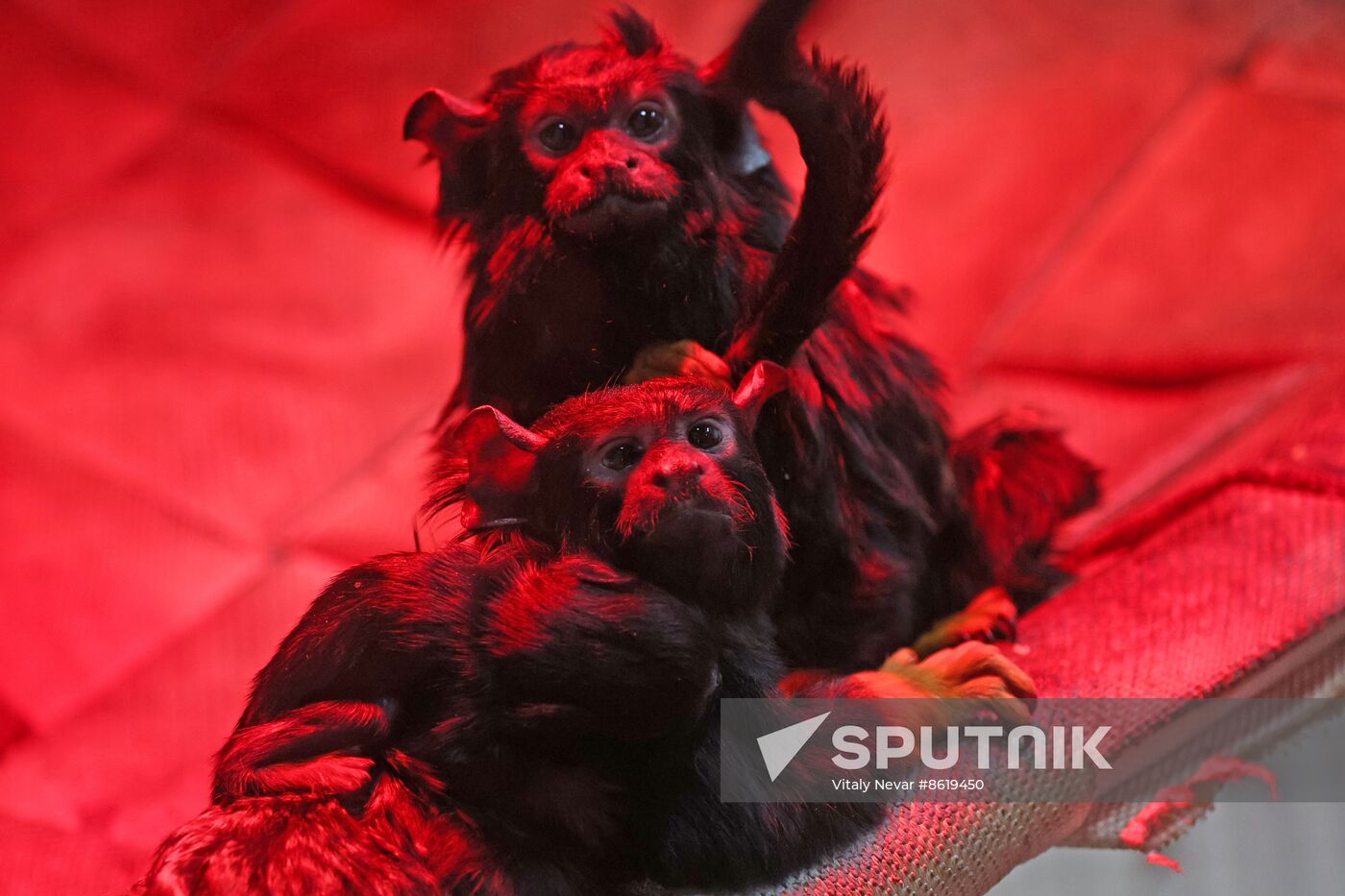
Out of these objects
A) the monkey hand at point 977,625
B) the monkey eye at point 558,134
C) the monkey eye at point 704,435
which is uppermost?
the monkey eye at point 558,134

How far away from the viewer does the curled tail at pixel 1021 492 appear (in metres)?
1.97

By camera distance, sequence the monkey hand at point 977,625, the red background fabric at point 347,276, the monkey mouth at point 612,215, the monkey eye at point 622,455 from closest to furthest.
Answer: the monkey eye at point 622,455 → the monkey mouth at point 612,215 → the monkey hand at point 977,625 → the red background fabric at point 347,276

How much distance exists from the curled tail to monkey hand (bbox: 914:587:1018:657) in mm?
86

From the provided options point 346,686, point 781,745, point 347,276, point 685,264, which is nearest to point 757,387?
point 685,264

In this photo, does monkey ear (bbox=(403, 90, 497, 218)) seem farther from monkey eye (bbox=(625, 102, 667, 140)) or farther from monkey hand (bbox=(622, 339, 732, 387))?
monkey hand (bbox=(622, 339, 732, 387))

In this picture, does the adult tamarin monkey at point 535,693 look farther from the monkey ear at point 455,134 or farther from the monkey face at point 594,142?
the monkey ear at point 455,134

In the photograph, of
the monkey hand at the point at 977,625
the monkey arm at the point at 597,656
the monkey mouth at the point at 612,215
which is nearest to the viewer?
the monkey arm at the point at 597,656

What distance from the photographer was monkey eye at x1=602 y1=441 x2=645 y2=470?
45.3 inches

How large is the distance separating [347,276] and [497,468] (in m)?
2.03

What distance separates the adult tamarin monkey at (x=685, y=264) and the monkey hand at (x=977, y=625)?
7 cm

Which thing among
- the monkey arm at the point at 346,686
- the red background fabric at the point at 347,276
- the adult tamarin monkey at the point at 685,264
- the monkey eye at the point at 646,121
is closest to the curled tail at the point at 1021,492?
the adult tamarin monkey at the point at 685,264

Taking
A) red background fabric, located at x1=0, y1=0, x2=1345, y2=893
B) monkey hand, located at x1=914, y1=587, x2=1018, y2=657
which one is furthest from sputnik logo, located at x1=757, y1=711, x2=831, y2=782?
red background fabric, located at x1=0, y1=0, x2=1345, y2=893

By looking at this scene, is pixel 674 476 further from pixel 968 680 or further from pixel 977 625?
pixel 977 625

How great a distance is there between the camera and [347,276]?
3092 millimetres
